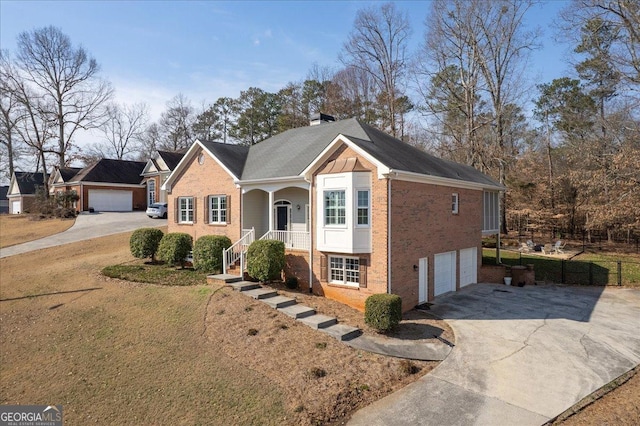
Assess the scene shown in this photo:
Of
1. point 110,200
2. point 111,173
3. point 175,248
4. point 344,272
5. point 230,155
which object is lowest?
point 344,272

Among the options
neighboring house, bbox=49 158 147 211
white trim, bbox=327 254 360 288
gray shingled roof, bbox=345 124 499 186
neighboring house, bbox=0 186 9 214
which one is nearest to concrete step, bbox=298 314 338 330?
white trim, bbox=327 254 360 288

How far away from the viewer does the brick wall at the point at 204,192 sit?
18750mm

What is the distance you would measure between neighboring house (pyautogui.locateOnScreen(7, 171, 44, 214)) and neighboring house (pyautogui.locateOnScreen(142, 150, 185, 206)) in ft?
57.7

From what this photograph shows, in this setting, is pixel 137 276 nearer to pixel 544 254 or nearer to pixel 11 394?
pixel 11 394

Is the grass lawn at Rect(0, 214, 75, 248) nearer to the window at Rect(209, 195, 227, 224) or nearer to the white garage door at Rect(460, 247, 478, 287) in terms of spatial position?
the window at Rect(209, 195, 227, 224)

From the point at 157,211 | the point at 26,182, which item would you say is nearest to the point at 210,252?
the point at 157,211

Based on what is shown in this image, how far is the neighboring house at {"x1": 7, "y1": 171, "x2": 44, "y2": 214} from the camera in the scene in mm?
48375

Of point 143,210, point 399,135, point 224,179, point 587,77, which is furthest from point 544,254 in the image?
point 143,210

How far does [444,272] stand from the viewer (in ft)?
54.1

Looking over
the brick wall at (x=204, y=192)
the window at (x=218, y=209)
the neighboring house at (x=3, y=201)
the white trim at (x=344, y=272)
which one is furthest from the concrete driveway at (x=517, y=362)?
the neighboring house at (x=3, y=201)

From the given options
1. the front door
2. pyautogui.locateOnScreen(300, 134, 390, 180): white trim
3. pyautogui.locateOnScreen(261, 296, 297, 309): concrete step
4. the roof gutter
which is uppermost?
pyautogui.locateOnScreen(300, 134, 390, 180): white trim

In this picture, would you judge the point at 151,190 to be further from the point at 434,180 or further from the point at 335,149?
the point at 434,180

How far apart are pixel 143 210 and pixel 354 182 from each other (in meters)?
37.0

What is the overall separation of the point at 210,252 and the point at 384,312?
9523 millimetres
